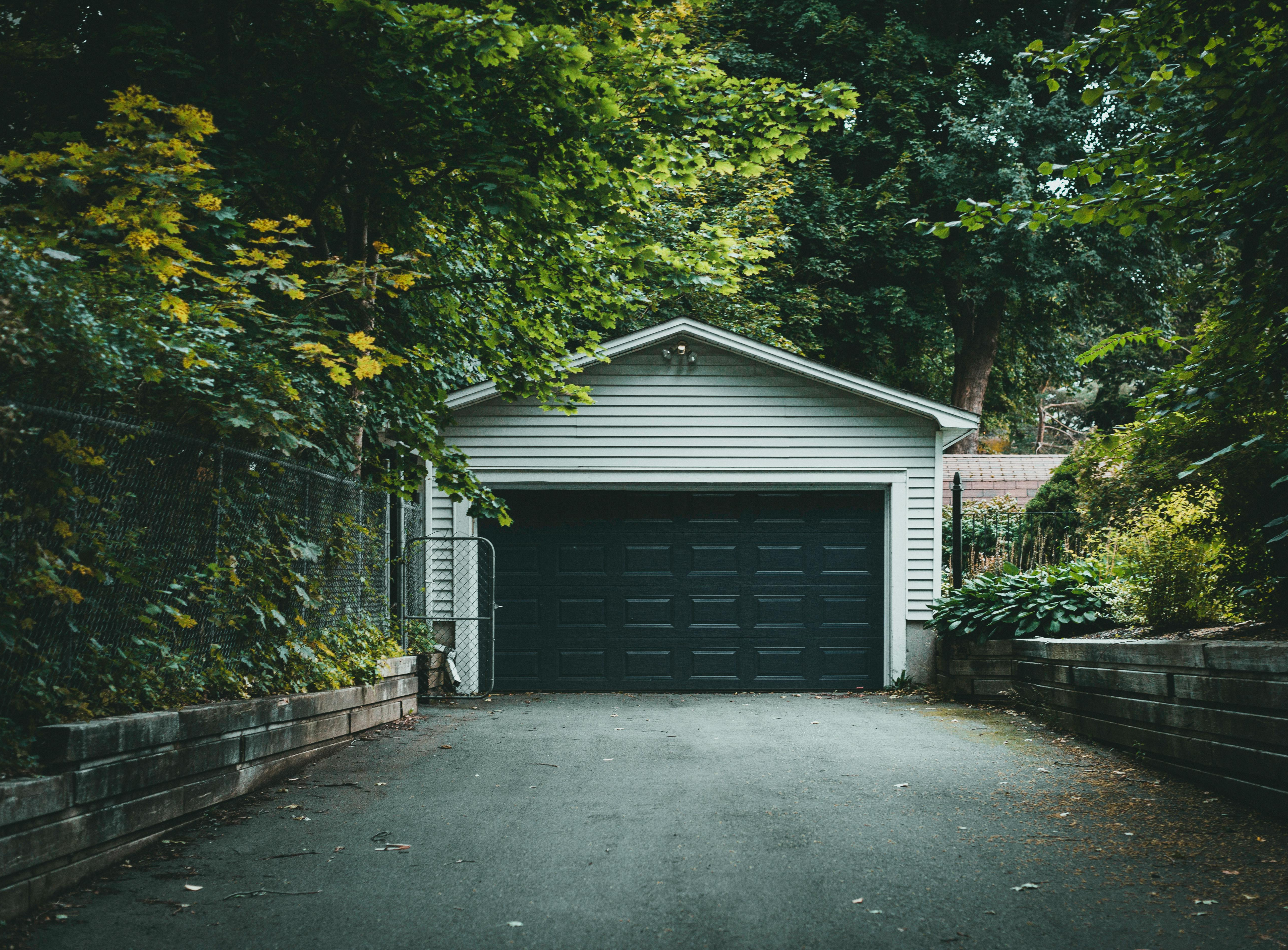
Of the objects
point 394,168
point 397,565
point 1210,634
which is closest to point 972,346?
point 397,565

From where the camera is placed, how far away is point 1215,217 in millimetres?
5492

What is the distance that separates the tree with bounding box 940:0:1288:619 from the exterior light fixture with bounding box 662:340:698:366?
6380 mm

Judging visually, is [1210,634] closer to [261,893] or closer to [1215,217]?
[1215,217]

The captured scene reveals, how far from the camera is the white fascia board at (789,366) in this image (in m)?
12.3

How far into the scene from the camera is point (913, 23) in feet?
72.4

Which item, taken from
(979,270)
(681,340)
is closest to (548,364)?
(681,340)

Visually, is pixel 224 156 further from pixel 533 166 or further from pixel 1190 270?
pixel 1190 270

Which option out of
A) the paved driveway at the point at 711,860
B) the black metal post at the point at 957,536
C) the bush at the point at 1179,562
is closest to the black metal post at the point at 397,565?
the paved driveway at the point at 711,860

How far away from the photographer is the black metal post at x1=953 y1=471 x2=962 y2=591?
12047mm

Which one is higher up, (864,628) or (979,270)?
(979,270)

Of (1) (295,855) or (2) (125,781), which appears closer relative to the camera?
(2) (125,781)

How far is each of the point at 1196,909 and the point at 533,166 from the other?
248 inches

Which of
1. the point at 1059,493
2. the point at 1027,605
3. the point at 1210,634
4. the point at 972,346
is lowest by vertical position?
the point at 1027,605

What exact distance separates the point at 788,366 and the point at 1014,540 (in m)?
4.52
